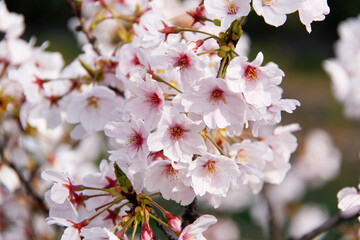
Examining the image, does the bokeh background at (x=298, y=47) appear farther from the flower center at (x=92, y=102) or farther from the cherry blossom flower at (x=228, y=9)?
the cherry blossom flower at (x=228, y=9)

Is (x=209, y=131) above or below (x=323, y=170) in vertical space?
above

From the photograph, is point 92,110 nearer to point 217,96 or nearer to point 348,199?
point 217,96

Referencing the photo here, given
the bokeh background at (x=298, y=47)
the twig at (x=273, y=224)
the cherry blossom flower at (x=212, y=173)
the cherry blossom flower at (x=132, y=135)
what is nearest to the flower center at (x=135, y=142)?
the cherry blossom flower at (x=132, y=135)

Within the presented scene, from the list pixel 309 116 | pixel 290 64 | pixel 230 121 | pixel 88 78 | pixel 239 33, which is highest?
pixel 239 33

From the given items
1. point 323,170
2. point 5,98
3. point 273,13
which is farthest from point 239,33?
point 323,170

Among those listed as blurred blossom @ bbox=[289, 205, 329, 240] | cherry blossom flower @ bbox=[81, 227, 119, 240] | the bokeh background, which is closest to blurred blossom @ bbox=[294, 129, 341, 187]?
blurred blossom @ bbox=[289, 205, 329, 240]

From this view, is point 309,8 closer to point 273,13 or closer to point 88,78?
point 273,13
